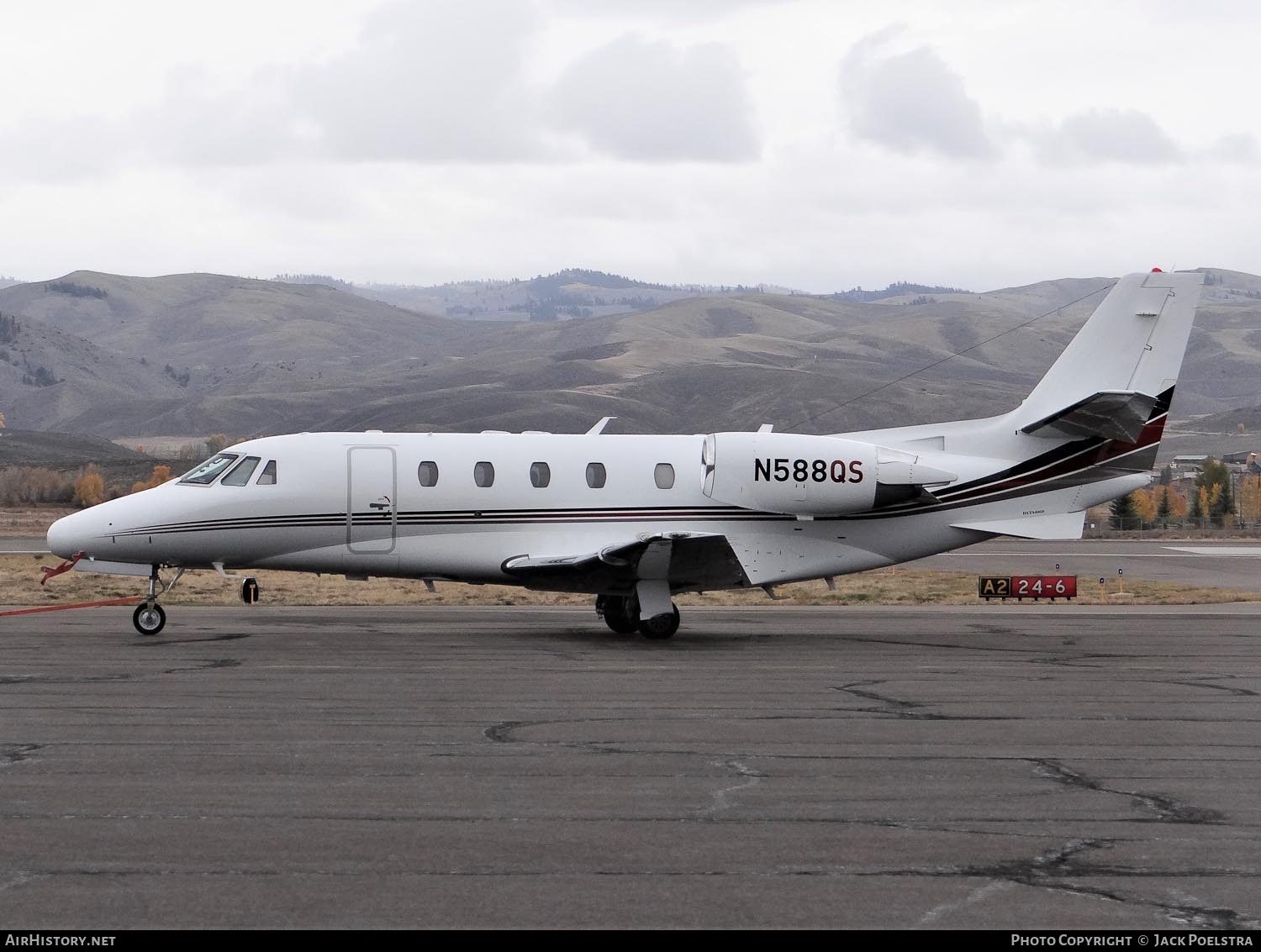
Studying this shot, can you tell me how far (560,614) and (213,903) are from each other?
19278mm

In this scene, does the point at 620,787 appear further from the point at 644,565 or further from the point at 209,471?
the point at 209,471

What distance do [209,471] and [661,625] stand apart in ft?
24.0

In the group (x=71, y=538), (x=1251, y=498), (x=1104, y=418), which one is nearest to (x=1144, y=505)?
(x=1251, y=498)

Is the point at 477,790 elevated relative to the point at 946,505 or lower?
lower

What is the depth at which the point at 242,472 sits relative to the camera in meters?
22.4

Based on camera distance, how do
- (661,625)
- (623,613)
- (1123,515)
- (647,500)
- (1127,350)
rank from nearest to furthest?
(661,625) → (647,500) → (623,613) → (1127,350) → (1123,515)

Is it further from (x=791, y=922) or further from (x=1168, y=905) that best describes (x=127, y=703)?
(x=1168, y=905)

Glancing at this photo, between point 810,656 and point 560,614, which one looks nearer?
point 810,656

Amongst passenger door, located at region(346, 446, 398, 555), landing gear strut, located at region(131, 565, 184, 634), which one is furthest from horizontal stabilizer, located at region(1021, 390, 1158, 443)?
landing gear strut, located at region(131, 565, 184, 634)

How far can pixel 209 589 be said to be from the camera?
33.0 m

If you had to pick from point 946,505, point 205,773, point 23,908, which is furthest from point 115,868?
point 946,505

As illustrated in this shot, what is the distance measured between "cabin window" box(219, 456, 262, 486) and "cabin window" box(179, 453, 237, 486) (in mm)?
166

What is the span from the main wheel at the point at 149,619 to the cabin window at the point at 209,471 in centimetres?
202

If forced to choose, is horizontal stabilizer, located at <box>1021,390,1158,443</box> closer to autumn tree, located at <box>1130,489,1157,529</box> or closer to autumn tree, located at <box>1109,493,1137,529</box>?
autumn tree, located at <box>1109,493,1137,529</box>
